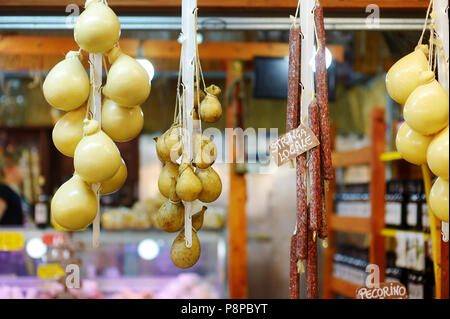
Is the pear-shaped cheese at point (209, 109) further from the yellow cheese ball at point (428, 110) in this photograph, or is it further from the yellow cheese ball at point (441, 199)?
the yellow cheese ball at point (441, 199)

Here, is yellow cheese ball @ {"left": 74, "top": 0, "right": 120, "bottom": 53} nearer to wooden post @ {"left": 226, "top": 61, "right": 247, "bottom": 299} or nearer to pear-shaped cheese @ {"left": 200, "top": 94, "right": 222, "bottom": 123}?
pear-shaped cheese @ {"left": 200, "top": 94, "right": 222, "bottom": 123}

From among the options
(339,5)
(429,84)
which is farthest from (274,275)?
(429,84)

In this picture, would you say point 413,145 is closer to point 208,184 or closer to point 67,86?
point 208,184

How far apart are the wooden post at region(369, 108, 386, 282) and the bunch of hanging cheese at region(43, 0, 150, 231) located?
2937 millimetres

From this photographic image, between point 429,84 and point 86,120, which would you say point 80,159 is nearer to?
point 86,120

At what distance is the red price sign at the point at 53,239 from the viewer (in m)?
3.92

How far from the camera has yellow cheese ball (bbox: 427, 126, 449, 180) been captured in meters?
1.37

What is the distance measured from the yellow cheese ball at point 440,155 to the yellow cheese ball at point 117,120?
2.97 ft

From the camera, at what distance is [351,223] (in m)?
4.73

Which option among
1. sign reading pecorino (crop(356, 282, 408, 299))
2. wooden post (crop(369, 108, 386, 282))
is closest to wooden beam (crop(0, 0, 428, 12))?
sign reading pecorino (crop(356, 282, 408, 299))

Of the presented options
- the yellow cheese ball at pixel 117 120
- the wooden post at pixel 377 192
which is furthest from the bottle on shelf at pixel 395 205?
the yellow cheese ball at pixel 117 120

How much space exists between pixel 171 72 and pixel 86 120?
3226 mm

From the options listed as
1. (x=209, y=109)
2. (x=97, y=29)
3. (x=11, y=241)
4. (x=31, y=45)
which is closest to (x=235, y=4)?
(x=209, y=109)
